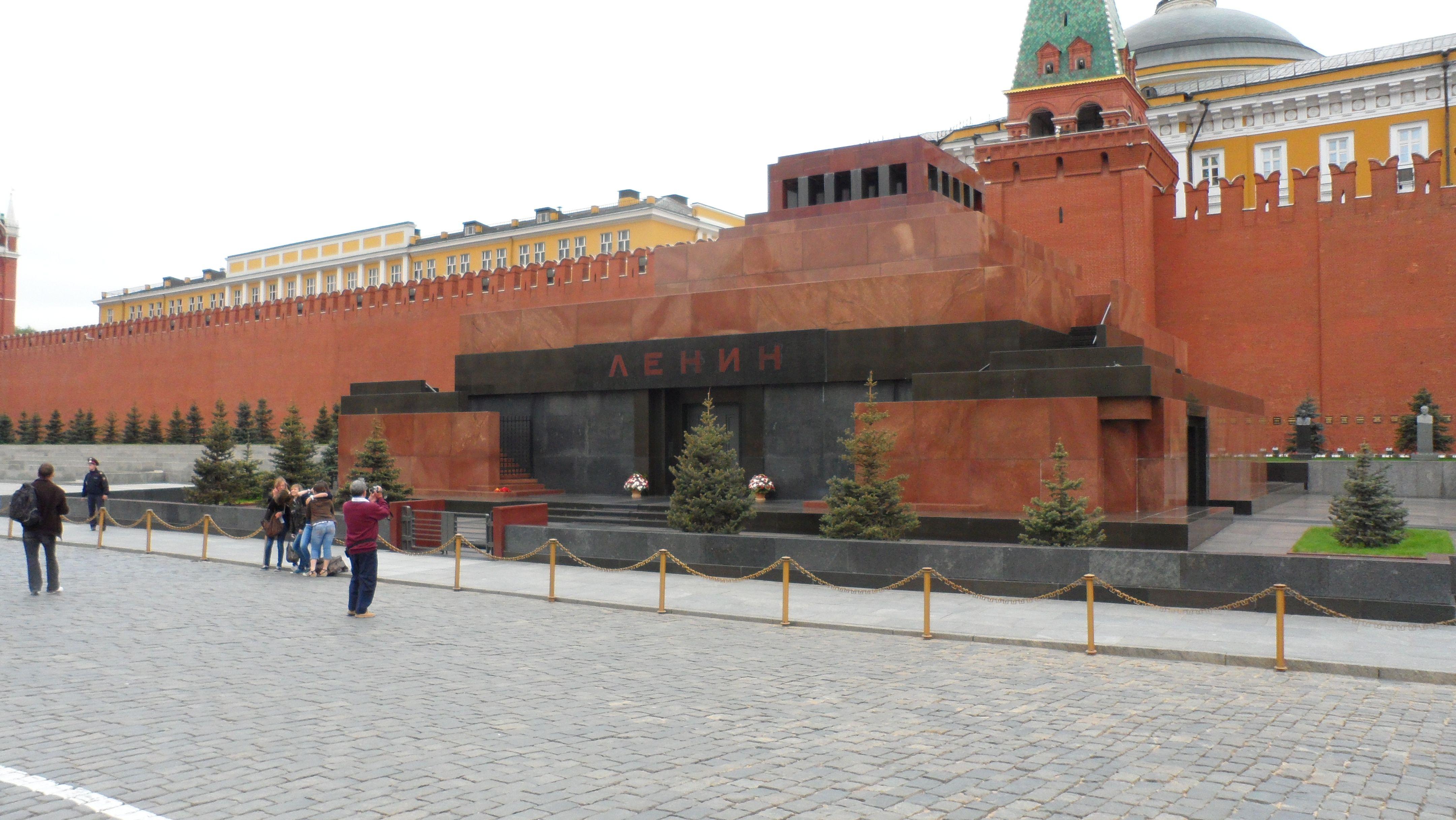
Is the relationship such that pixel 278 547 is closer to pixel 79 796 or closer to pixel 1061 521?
pixel 79 796

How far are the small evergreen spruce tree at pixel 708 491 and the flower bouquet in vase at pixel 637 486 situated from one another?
4912 mm

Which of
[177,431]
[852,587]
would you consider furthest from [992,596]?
[177,431]

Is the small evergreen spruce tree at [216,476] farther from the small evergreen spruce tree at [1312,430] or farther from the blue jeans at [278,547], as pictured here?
the small evergreen spruce tree at [1312,430]

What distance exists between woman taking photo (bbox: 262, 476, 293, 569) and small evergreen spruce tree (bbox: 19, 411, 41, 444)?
127 feet

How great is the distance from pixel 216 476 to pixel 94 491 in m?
2.13

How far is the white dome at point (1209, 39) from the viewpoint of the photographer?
4641 centimetres

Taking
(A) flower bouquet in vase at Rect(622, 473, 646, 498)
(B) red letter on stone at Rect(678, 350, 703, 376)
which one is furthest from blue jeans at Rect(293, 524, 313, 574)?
(B) red letter on stone at Rect(678, 350, 703, 376)

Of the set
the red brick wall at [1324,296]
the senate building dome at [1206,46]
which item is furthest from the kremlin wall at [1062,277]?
the senate building dome at [1206,46]

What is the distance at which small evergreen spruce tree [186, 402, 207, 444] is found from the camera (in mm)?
41969

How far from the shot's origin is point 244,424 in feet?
131

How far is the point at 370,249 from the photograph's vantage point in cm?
5866

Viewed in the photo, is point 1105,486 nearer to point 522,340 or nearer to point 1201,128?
point 522,340

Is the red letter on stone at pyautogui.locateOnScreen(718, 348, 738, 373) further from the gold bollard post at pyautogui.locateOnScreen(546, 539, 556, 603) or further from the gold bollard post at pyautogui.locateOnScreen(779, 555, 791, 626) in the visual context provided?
the gold bollard post at pyautogui.locateOnScreen(779, 555, 791, 626)

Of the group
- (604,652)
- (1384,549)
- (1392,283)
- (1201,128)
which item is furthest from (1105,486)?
(1201,128)
